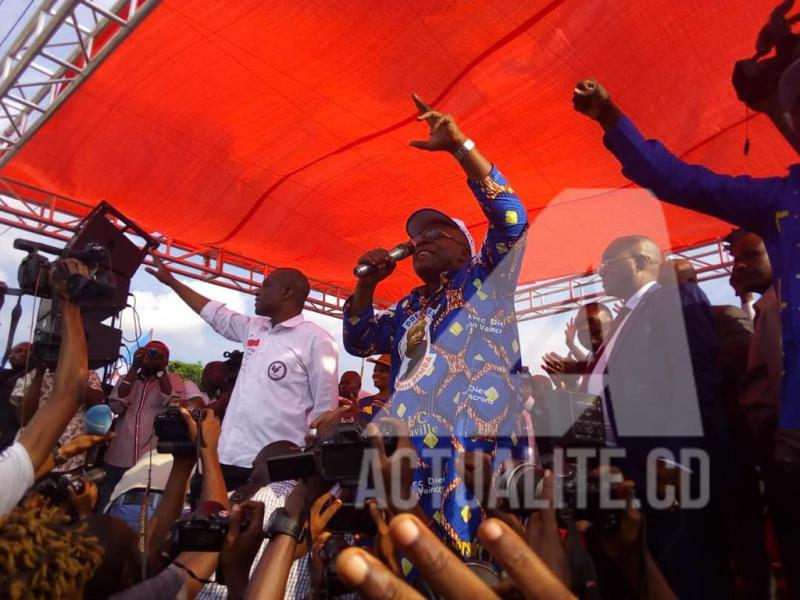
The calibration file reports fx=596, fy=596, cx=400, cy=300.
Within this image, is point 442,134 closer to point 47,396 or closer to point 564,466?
point 564,466

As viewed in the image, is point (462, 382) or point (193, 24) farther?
point (193, 24)

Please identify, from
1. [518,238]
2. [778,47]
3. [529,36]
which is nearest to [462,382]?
[518,238]

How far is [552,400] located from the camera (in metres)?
1.23

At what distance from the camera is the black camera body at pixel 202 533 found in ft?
4.79

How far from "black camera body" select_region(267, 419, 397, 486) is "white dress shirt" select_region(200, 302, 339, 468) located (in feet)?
4.23

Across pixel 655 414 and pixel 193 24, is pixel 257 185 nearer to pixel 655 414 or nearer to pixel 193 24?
pixel 193 24

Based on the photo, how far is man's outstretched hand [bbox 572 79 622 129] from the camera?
5.13 feet

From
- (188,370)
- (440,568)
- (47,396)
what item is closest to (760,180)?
(440,568)

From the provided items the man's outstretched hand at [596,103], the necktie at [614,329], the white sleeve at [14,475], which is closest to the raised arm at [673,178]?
the man's outstretched hand at [596,103]

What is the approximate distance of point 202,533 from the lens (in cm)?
147

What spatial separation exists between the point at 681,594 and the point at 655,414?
0.48 meters

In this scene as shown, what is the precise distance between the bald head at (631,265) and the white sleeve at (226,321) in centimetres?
190

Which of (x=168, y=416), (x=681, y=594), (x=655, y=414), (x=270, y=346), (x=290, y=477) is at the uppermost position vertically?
(x=270, y=346)

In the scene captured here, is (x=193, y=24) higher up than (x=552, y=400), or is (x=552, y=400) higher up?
(x=193, y=24)
